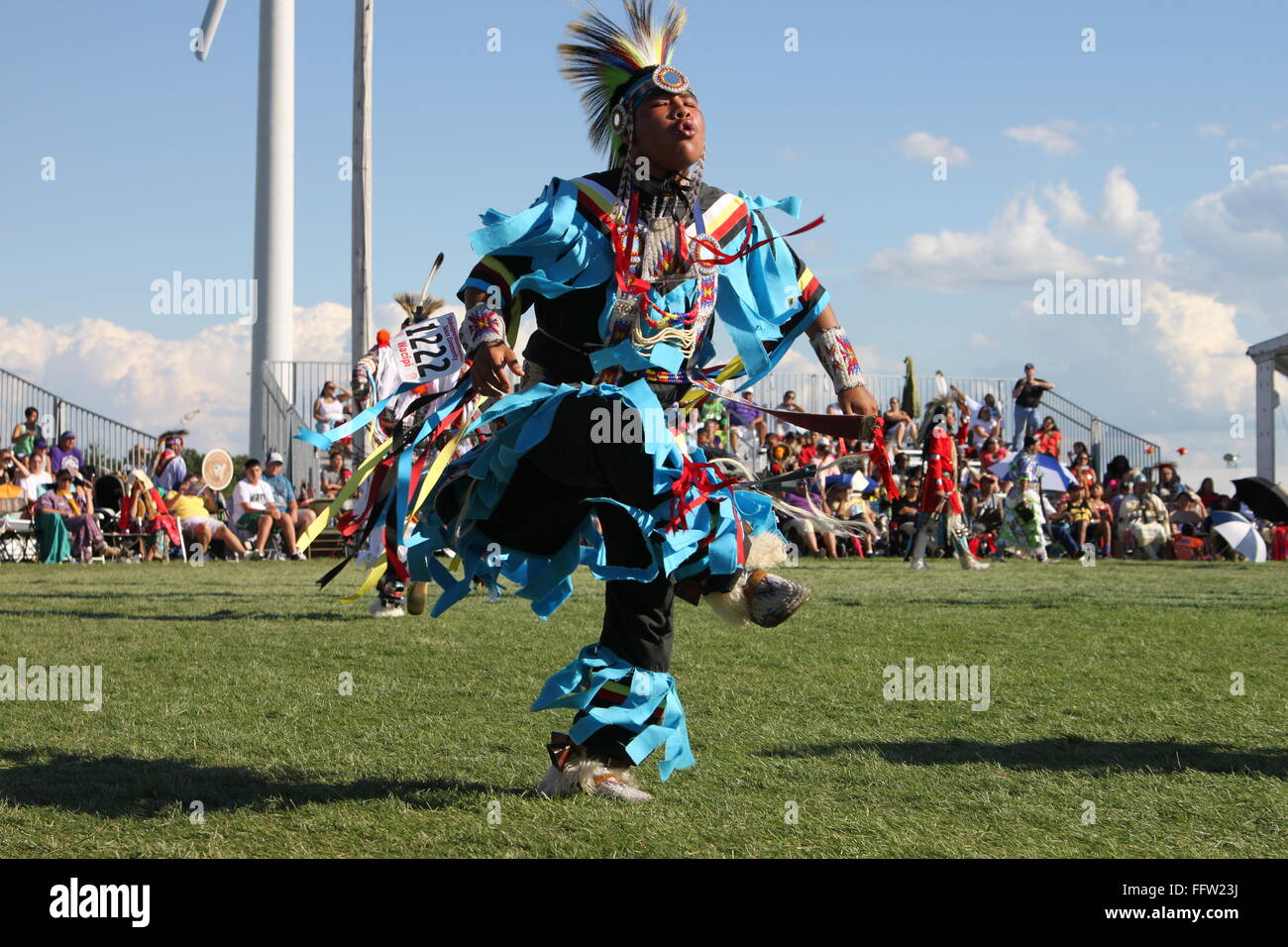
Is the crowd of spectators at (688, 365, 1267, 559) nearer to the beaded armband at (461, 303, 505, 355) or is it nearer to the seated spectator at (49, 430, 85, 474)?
the seated spectator at (49, 430, 85, 474)

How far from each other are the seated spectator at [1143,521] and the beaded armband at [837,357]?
17.1 metres

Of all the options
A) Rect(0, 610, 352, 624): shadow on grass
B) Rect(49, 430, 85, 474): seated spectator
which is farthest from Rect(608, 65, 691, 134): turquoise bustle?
Rect(49, 430, 85, 474): seated spectator

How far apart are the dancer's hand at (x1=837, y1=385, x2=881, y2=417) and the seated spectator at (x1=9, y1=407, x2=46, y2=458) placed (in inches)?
610

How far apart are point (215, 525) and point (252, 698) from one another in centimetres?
1207

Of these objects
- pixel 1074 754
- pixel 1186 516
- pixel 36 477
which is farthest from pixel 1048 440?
pixel 1074 754

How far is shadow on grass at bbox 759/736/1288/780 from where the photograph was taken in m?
4.27

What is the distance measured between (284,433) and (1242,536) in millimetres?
15118

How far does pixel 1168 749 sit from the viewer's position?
4.55m

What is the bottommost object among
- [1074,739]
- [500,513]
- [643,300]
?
[1074,739]

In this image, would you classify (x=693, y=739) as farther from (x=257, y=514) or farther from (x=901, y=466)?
(x=901, y=466)

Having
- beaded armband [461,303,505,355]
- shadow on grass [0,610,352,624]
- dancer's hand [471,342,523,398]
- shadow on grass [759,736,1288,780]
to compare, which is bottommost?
shadow on grass [759,736,1288,780]

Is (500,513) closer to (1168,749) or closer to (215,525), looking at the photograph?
(1168,749)

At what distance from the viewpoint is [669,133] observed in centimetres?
404
